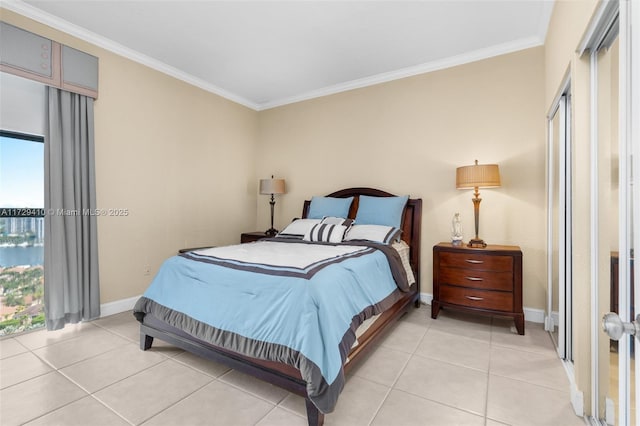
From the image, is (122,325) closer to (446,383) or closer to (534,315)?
(446,383)

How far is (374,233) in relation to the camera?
321cm

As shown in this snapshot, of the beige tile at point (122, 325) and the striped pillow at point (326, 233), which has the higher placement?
the striped pillow at point (326, 233)

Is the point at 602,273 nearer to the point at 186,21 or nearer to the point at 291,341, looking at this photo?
the point at 291,341

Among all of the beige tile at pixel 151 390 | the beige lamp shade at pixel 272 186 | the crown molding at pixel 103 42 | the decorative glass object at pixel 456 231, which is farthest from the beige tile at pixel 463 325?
the crown molding at pixel 103 42

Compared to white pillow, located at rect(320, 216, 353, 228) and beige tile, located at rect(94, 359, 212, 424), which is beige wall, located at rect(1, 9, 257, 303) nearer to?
beige tile, located at rect(94, 359, 212, 424)

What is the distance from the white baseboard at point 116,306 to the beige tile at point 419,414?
2.91m

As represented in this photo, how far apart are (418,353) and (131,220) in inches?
124

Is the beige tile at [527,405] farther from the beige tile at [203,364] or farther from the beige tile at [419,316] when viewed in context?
the beige tile at [203,364]

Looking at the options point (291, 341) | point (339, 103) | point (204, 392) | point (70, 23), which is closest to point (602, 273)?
point (291, 341)

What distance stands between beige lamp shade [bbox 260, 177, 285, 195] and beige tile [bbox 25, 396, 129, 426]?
311cm

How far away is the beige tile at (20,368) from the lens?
79.5 inches

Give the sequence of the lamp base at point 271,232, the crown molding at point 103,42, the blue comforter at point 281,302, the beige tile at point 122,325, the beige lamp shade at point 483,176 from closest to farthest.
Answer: the blue comforter at point 281,302, the crown molding at point 103,42, the beige tile at point 122,325, the beige lamp shade at point 483,176, the lamp base at point 271,232

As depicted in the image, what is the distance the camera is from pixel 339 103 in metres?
4.29

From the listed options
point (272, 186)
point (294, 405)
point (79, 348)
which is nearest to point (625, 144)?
point (294, 405)
